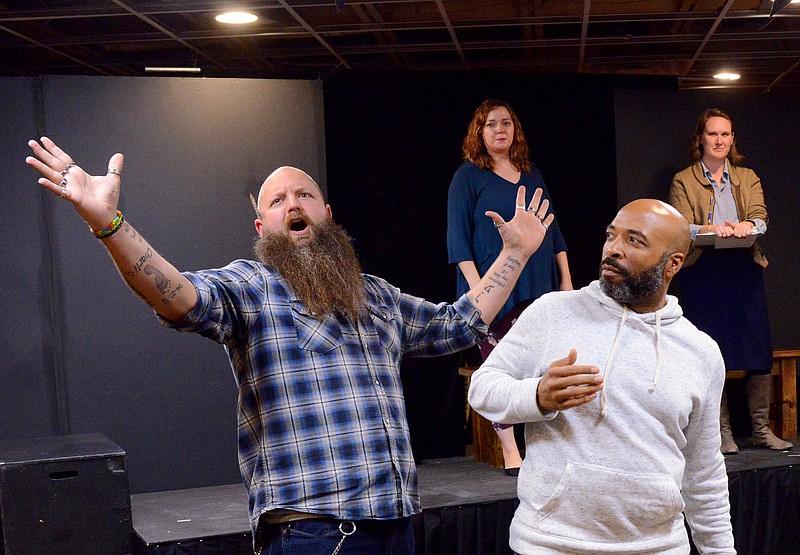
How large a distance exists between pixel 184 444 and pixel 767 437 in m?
2.85

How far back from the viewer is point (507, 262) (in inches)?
96.7

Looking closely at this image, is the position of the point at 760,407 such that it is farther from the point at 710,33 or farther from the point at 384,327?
the point at 384,327

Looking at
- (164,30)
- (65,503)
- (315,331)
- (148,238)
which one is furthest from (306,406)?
(164,30)

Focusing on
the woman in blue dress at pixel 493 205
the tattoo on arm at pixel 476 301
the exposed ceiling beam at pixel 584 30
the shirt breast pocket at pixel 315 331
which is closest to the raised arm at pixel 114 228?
the shirt breast pocket at pixel 315 331

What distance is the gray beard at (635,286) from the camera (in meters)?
2.18

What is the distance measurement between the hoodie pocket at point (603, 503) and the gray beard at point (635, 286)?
401 millimetres

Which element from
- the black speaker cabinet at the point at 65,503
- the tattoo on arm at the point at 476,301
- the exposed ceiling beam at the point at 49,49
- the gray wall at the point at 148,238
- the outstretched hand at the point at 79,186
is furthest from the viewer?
the exposed ceiling beam at the point at 49,49

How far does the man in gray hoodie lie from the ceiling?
11.5 ft

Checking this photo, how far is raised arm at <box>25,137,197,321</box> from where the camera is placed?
174cm

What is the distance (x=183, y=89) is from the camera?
4469 mm

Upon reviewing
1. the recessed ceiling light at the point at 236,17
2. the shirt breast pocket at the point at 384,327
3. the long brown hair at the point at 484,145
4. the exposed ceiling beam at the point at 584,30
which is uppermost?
the recessed ceiling light at the point at 236,17

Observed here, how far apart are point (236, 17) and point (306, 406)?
4061 mm

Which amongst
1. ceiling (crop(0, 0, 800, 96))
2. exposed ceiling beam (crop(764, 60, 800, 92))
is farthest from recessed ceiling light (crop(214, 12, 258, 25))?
exposed ceiling beam (crop(764, 60, 800, 92))

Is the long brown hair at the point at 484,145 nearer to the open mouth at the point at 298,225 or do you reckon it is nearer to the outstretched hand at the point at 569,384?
the open mouth at the point at 298,225
